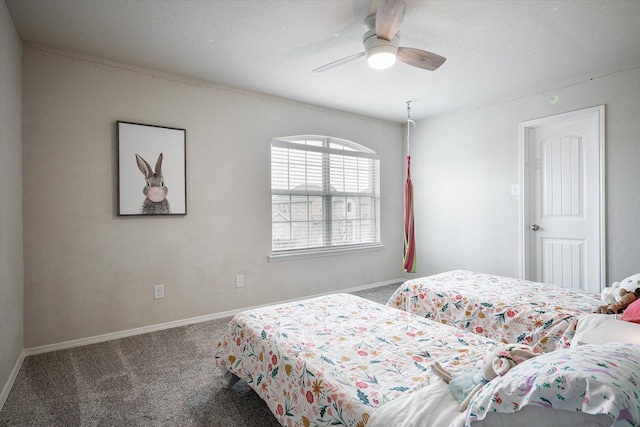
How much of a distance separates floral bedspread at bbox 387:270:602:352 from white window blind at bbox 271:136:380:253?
1.52 m

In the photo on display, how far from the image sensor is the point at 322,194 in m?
4.32

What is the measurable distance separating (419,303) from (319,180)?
2.03 meters

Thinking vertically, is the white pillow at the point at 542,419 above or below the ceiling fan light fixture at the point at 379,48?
below

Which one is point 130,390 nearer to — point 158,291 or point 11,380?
point 11,380

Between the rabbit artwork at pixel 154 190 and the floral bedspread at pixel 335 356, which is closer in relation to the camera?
the floral bedspread at pixel 335 356

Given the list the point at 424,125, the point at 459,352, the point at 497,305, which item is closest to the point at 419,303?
the point at 497,305

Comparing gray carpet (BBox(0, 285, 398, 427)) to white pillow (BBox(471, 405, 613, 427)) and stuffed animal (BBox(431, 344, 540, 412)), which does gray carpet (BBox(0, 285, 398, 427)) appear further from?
white pillow (BBox(471, 405, 613, 427))

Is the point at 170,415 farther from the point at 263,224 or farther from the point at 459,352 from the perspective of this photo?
the point at 263,224

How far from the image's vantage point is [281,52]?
9.23ft

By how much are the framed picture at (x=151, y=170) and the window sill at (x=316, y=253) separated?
3.76 feet

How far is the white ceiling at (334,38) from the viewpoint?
221 cm

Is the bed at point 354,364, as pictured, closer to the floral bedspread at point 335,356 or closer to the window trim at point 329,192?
the floral bedspread at point 335,356

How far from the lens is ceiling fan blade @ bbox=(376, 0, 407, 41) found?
192 cm

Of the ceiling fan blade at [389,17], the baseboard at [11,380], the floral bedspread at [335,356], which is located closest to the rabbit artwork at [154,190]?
the baseboard at [11,380]
